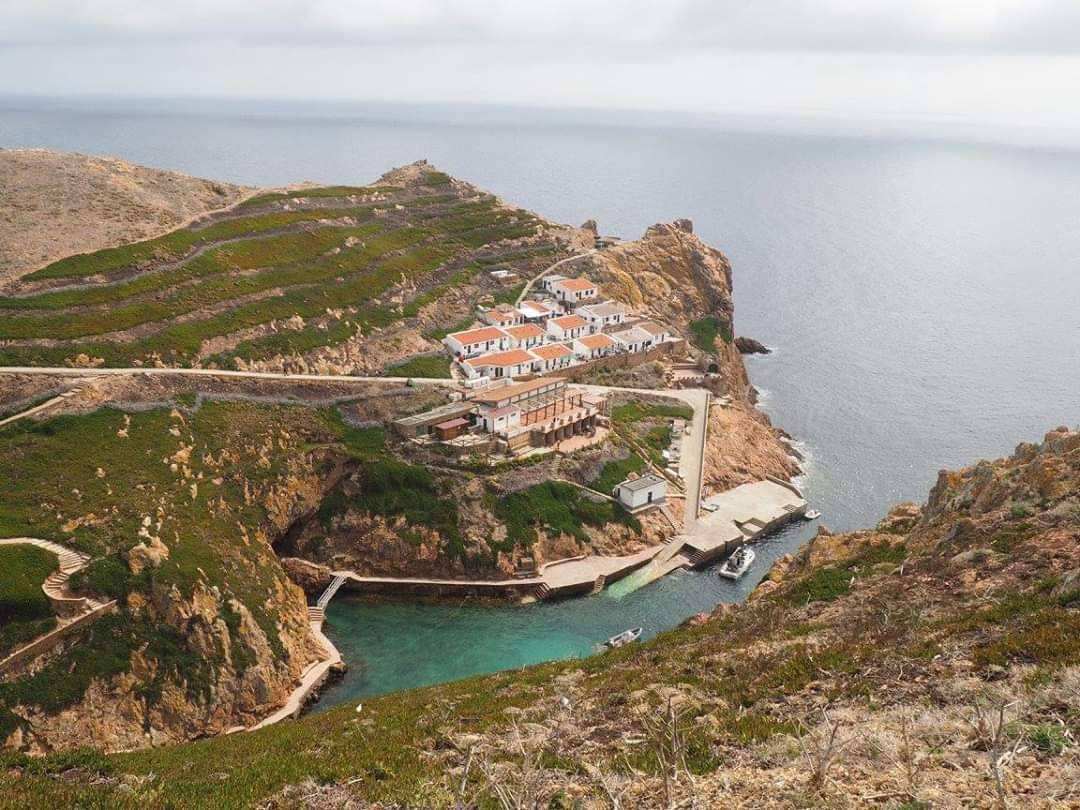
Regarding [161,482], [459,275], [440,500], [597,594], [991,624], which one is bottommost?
[597,594]

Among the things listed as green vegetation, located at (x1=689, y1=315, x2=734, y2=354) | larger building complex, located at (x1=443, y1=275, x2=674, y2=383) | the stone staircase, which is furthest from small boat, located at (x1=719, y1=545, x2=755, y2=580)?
the stone staircase

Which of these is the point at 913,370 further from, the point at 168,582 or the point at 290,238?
the point at 168,582

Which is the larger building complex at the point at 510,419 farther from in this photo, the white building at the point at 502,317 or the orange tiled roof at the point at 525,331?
the white building at the point at 502,317

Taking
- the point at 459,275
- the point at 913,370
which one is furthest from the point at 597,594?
the point at 913,370

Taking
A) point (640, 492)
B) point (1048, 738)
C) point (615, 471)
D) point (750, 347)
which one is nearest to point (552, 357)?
point (615, 471)

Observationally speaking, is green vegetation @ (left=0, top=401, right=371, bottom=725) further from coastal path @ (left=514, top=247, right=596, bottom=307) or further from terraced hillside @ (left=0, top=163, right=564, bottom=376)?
coastal path @ (left=514, top=247, right=596, bottom=307)
